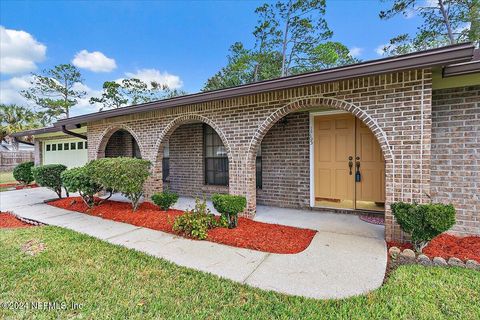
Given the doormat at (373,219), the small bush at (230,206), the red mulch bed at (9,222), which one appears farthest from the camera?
the red mulch bed at (9,222)

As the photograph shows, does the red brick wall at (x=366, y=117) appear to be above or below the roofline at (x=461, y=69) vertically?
below

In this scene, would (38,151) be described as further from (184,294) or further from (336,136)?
(336,136)

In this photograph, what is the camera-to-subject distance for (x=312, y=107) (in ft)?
16.1

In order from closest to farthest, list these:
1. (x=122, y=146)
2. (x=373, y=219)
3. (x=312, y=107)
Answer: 1. (x=312, y=107)
2. (x=373, y=219)
3. (x=122, y=146)

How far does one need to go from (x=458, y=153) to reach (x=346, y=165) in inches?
81.7

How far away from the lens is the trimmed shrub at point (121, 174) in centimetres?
565

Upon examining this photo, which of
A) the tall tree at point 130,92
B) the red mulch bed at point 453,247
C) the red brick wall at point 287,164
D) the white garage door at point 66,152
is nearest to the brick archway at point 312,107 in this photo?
the red mulch bed at point 453,247

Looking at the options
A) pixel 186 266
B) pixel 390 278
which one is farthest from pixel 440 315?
pixel 186 266

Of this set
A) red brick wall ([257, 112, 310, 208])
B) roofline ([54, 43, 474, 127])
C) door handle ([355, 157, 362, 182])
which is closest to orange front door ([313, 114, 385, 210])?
door handle ([355, 157, 362, 182])

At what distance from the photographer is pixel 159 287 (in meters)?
2.73

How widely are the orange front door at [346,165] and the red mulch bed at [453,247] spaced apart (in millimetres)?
1740

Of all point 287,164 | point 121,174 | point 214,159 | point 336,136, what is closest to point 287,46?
point 214,159

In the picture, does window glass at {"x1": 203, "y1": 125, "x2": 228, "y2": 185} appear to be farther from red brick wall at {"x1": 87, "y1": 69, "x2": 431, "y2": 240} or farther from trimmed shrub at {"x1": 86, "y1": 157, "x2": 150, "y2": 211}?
trimmed shrub at {"x1": 86, "y1": 157, "x2": 150, "y2": 211}

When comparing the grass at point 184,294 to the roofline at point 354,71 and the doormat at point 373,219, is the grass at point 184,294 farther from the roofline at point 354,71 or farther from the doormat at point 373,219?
the roofline at point 354,71
